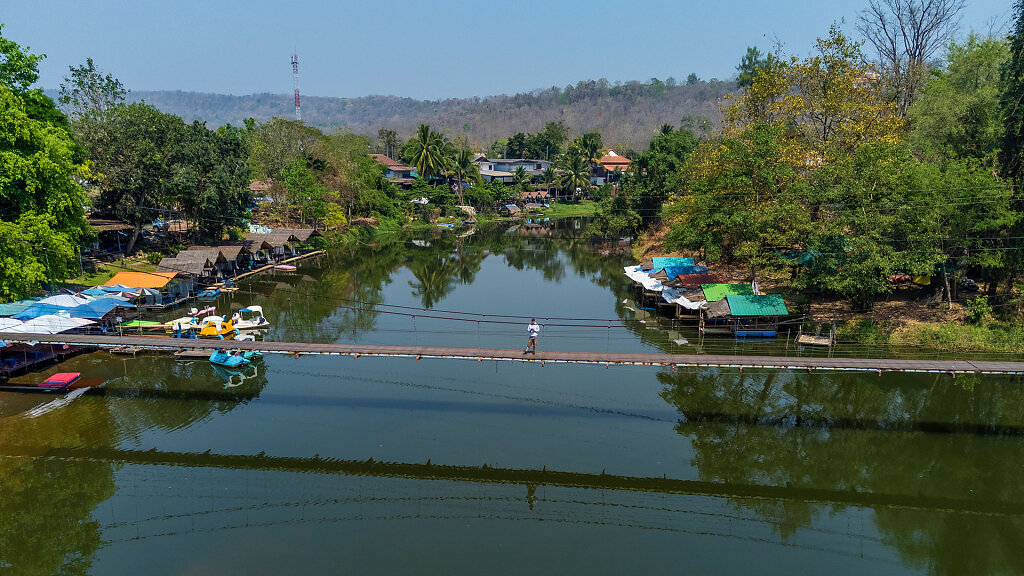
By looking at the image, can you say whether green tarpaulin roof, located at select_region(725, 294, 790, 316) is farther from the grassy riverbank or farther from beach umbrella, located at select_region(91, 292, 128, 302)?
beach umbrella, located at select_region(91, 292, 128, 302)

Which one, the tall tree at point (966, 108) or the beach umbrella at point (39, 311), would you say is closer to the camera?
the beach umbrella at point (39, 311)

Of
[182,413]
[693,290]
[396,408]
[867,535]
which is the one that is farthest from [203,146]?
[867,535]

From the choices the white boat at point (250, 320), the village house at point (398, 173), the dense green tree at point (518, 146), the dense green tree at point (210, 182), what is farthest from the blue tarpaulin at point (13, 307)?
the dense green tree at point (518, 146)

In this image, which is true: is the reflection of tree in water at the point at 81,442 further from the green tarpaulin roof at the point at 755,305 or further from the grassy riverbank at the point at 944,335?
the grassy riverbank at the point at 944,335

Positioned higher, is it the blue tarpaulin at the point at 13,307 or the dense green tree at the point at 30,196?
the dense green tree at the point at 30,196

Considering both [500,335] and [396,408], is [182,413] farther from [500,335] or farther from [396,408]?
[500,335]

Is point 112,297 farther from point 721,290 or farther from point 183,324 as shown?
point 721,290

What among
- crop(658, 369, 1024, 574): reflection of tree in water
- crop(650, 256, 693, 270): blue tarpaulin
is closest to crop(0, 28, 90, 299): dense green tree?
crop(658, 369, 1024, 574): reflection of tree in water
